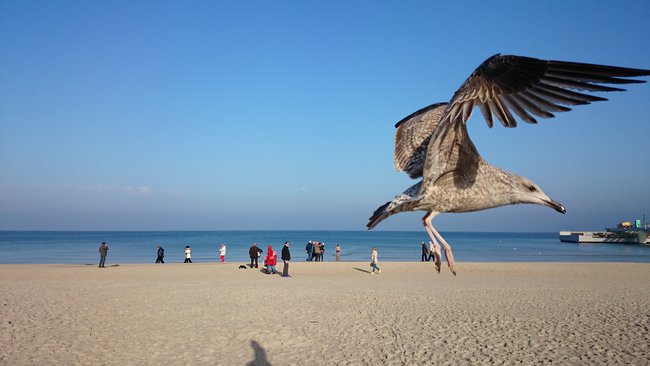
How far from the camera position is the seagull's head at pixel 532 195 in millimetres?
3286

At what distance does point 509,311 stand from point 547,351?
460 cm

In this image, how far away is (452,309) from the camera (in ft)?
51.2

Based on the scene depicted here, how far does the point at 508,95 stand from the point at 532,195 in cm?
76

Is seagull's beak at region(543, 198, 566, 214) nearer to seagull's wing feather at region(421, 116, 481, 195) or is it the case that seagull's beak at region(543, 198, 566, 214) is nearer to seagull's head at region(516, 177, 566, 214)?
seagull's head at region(516, 177, 566, 214)

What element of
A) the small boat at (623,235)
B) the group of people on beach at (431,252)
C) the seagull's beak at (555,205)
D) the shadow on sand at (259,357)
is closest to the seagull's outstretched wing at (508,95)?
the seagull's beak at (555,205)

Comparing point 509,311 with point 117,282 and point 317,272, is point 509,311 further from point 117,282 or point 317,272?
point 117,282

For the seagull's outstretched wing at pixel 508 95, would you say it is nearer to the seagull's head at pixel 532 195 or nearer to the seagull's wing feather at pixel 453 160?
the seagull's wing feather at pixel 453 160

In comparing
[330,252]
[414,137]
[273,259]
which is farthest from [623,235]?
[414,137]

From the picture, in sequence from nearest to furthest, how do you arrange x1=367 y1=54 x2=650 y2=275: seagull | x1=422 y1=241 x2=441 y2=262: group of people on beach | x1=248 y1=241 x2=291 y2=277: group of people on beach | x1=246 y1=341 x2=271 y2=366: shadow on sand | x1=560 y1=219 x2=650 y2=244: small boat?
x1=422 y1=241 x2=441 y2=262: group of people on beach → x1=367 y1=54 x2=650 y2=275: seagull → x1=246 y1=341 x2=271 y2=366: shadow on sand → x1=248 y1=241 x2=291 y2=277: group of people on beach → x1=560 y1=219 x2=650 y2=244: small boat

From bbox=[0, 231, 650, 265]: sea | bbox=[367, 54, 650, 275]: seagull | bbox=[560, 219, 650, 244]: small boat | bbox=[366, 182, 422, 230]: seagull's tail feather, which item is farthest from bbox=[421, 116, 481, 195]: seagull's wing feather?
bbox=[560, 219, 650, 244]: small boat

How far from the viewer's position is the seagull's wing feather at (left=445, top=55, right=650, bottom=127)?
306cm

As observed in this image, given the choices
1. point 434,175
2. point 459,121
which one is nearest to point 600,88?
point 459,121

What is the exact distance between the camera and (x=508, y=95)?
3.42 metres

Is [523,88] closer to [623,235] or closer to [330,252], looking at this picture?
[330,252]
